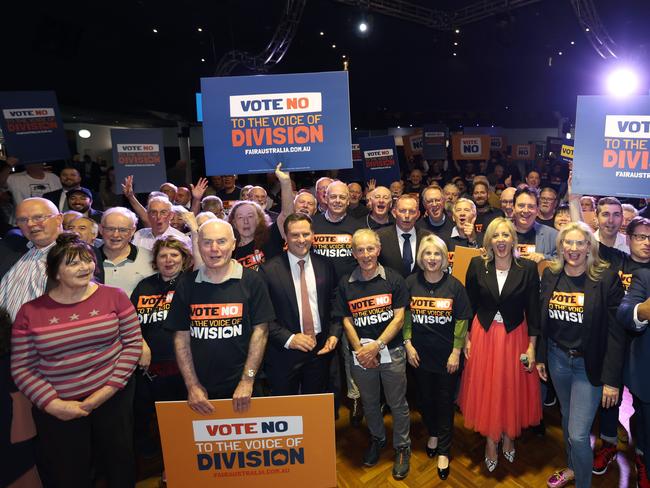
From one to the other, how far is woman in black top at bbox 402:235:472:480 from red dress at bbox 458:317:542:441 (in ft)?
0.47

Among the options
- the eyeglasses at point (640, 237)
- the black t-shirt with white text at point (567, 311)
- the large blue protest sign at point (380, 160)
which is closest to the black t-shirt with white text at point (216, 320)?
the black t-shirt with white text at point (567, 311)

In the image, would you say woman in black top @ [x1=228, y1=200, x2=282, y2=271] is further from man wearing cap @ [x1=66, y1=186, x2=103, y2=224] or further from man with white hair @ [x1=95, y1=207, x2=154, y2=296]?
man wearing cap @ [x1=66, y1=186, x2=103, y2=224]

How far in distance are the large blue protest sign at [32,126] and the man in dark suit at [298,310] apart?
3.84 meters

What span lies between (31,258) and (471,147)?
28.6 feet

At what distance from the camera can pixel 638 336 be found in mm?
2291

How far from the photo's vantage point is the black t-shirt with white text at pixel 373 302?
2.69 meters

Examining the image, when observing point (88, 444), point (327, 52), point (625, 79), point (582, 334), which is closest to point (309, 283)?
point (88, 444)

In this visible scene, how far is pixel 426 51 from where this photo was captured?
13859mm

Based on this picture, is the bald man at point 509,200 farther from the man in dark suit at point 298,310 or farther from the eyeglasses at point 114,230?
the eyeglasses at point 114,230

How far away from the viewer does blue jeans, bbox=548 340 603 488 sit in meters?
2.38

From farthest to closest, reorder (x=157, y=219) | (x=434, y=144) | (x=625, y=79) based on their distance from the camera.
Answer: (x=434, y=144)
(x=625, y=79)
(x=157, y=219)

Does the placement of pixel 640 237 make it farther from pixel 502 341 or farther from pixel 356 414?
pixel 356 414

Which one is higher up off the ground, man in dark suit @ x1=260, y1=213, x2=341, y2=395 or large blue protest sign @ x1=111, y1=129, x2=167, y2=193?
large blue protest sign @ x1=111, y1=129, x2=167, y2=193

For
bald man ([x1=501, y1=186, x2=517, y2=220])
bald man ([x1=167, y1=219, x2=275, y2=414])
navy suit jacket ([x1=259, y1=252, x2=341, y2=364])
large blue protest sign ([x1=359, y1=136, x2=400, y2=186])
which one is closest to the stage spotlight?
large blue protest sign ([x1=359, y1=136, x2=400, y2=186])
